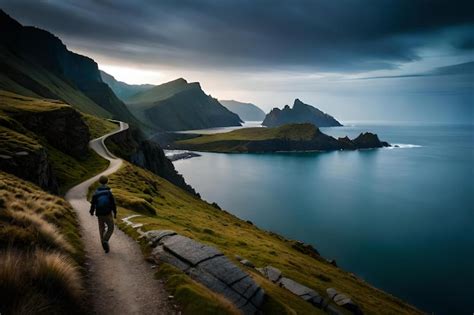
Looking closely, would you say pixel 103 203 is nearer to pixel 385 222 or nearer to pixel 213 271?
pixel 213 271

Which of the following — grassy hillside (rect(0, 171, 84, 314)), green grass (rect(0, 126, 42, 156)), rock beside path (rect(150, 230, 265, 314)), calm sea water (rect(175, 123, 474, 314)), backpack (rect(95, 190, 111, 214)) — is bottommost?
calm sea water (rect(175, 123, 474, 314))

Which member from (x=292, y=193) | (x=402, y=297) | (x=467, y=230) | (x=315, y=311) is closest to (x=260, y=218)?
(x=292, y=193)

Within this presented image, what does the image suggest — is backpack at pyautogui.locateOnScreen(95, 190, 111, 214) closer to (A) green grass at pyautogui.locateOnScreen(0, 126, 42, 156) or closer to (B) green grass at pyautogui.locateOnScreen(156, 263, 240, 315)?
(B) green grass at pyautogui.locateOnScreen(156, 263, 240, 315)

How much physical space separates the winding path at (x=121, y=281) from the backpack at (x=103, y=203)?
2823 millimetres

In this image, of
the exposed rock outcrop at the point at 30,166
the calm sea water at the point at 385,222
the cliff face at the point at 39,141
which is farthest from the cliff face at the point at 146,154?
the exposed rock outcrop at the point at 30,166

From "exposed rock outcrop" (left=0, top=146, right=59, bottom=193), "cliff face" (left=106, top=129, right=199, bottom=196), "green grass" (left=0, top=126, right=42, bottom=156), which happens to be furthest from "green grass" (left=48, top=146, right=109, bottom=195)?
"cliff face" (left=106, top=129, right=199, bottom=196)

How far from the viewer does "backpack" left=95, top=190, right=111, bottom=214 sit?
19594 millimetres

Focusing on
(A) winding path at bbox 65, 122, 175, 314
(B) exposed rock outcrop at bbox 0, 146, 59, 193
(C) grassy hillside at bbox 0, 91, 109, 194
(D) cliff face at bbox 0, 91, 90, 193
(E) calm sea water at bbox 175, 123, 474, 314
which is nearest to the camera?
(A) winding path at bbox 65, 122, 175, 314

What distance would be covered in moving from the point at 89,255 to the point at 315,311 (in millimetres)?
16877

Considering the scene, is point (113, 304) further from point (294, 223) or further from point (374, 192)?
point (374, 192)

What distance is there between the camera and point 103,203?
64.3 feet

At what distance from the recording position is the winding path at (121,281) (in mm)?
13570

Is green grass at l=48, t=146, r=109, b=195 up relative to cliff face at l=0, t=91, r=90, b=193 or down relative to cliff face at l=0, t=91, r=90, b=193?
down

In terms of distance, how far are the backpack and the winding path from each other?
2.82 m
